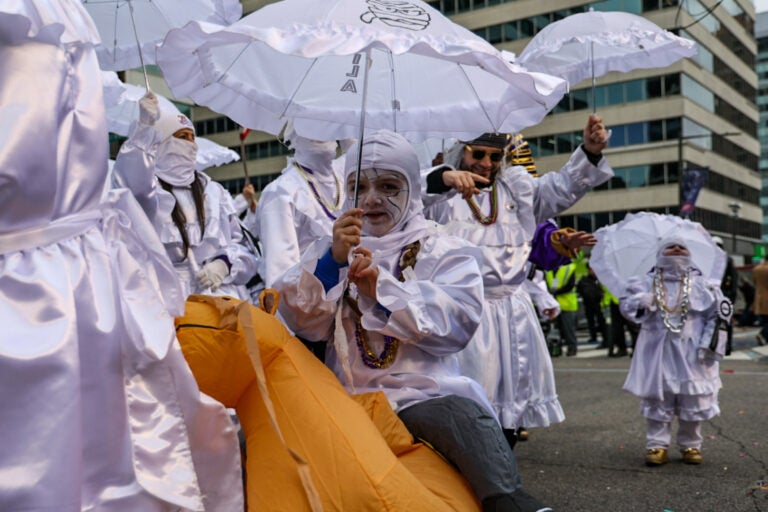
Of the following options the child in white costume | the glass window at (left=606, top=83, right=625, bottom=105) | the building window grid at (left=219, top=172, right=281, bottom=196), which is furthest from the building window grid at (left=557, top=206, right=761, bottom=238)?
the child in white costume

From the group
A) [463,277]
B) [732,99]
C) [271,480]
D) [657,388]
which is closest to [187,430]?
[271,480]

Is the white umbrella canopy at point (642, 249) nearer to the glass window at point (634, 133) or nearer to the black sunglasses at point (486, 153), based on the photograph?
the black sunglasses at point (486, 153)

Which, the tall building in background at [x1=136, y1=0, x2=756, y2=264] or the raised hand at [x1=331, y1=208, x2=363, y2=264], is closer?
the raised hand at [x1=331, y1=208, x2=363, y2=264]

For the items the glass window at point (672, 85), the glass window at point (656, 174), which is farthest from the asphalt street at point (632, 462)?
the glass window at point (672, 85)

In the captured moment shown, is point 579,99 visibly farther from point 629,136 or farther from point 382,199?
point 382,199

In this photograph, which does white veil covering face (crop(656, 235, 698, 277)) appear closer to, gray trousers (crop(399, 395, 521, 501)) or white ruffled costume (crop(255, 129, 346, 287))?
white ruffled costume (crop(255, 129, 346, 287))

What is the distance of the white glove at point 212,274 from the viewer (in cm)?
512

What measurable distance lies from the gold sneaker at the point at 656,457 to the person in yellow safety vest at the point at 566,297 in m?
8.21

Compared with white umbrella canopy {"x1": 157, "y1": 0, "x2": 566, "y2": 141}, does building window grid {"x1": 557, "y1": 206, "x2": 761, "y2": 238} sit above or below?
above

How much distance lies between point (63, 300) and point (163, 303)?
0.30 meters

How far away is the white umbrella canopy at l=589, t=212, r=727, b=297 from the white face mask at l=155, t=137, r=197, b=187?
11.3 ft

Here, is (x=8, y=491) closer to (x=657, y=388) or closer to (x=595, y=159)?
(x=595, y=159)

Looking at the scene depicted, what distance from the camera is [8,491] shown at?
1.83 m

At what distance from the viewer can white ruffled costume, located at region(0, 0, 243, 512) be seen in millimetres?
1890
